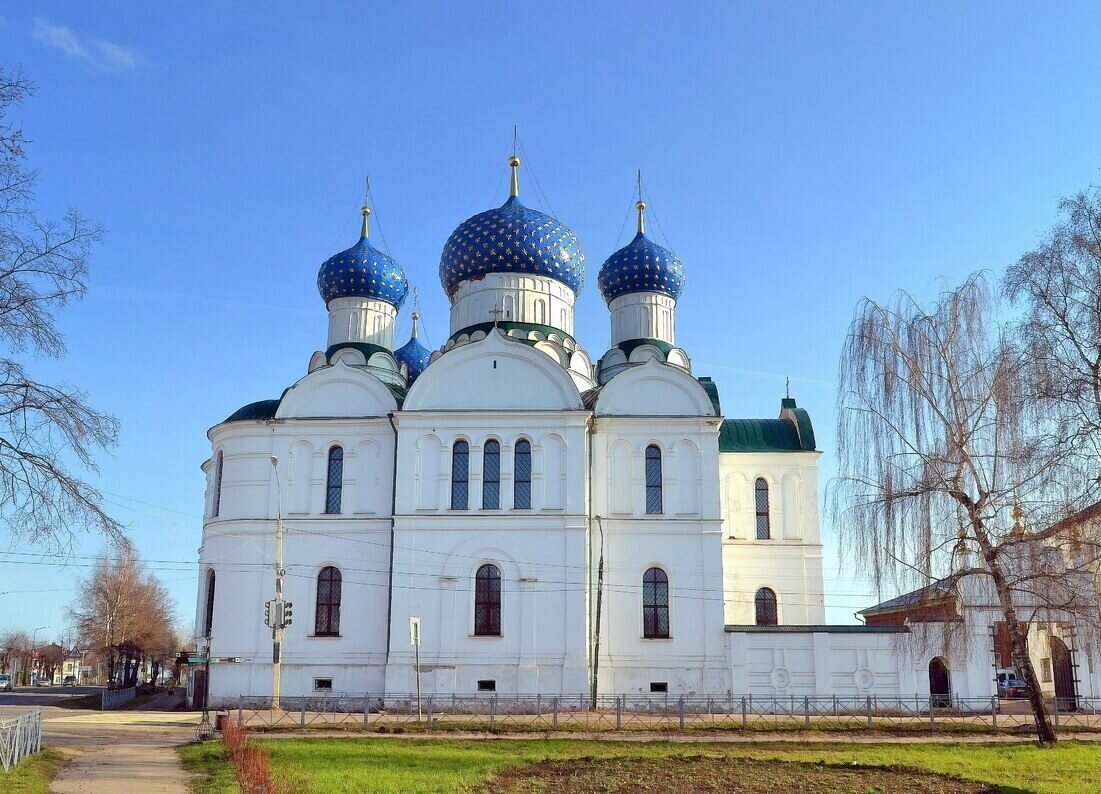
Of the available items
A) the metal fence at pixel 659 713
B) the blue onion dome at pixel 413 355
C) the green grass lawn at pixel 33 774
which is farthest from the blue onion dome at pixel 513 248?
the green grass lawn at pixel 33 774

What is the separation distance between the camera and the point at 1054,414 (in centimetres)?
1745

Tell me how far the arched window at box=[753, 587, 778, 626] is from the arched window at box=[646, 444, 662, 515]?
478 cm

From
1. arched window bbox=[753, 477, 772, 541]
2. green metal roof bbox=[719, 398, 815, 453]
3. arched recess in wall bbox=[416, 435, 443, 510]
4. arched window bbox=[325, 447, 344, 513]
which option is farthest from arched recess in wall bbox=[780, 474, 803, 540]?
arched window bbox=[325, 447, 344, 513]

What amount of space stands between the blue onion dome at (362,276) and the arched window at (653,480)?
→ 11.5m

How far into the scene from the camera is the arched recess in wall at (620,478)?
29.6m

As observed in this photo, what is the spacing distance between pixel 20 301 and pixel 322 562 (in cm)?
1796

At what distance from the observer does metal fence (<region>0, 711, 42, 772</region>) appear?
15508 mm

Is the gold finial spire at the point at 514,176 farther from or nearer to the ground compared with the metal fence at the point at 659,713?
farther from the ground

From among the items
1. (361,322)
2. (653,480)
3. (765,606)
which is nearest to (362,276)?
(361,322)

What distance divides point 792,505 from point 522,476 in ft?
29.4

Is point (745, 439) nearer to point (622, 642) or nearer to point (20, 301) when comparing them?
point (622, 642)

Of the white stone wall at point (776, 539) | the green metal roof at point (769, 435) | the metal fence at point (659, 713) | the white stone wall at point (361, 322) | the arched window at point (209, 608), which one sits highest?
the white stone wall at point (361, 322)

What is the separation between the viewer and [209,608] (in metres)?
30.6

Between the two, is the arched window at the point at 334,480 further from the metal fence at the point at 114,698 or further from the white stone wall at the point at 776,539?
the metal fence at the point at 114,698
